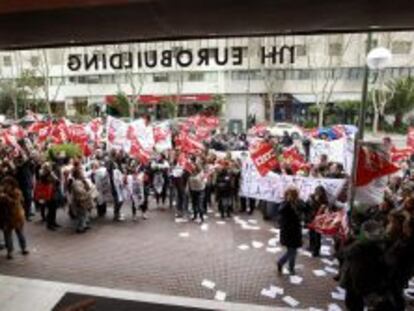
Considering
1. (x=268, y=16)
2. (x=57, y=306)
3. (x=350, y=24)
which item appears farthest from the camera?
(x=57, y=306)

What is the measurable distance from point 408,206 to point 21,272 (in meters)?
7.50

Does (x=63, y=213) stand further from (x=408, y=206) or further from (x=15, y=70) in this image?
(x=15, y=70)

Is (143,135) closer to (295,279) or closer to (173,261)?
(173,261)

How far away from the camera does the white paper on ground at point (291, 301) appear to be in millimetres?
7695

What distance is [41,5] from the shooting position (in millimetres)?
4637

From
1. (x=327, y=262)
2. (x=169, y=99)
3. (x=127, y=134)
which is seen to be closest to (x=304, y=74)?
(x=169, y=99)

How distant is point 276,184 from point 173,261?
11.1ft

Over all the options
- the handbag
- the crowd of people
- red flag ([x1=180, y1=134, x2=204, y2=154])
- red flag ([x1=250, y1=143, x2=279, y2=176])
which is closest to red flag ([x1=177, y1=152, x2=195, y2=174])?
the crowd of people

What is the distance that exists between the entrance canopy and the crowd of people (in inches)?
120

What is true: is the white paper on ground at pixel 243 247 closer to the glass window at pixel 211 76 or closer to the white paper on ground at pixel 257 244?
the white paper on ground at pixel 257 244

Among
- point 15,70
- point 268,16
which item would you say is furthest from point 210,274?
point 15,70

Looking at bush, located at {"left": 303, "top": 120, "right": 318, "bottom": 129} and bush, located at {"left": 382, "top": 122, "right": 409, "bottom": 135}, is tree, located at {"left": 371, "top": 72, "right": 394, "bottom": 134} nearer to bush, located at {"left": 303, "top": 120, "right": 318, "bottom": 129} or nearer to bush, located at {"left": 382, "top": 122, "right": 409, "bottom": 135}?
bush, located at {"left": 382, "top": 122, "right": 409, "bottom": 135}

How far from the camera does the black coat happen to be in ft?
Result: 28.3

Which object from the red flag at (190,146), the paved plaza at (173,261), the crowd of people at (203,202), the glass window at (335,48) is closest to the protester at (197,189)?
the crowd of people at (203,202)
